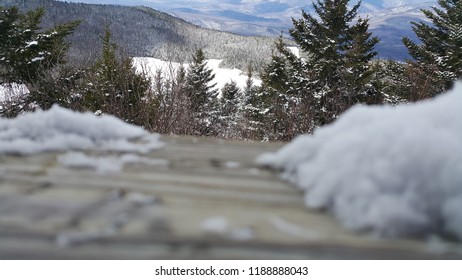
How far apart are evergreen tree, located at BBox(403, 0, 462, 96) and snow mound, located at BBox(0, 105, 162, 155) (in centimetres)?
1282

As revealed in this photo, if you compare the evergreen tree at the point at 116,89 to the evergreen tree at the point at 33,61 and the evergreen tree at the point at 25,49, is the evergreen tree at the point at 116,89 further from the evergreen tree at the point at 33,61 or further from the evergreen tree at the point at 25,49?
the evergreen tree at the point at 25,49

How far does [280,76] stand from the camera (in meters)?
14.3

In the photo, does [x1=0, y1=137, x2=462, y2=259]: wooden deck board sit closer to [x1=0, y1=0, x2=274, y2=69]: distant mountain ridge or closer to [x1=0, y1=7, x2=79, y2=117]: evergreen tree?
[x1=0, y1=7, x2=79, y2=117]: evergreen tree

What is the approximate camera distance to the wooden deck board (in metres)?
0.83

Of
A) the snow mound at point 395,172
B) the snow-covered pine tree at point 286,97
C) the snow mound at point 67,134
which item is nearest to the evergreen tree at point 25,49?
the snow-covered pine tree at point 286,97

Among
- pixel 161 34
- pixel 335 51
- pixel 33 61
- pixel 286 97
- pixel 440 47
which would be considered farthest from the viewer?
pixel 161 34

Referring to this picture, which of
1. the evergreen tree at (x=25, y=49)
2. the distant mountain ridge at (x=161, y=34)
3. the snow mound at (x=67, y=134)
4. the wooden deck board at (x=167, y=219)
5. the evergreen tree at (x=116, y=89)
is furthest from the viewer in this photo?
the distant mountain ridge at (x=161, y=34)

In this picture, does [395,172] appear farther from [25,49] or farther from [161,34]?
[161,34]

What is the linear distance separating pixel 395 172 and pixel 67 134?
1338 millimetres

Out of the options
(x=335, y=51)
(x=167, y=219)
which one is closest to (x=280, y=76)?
(x=335, y=51)

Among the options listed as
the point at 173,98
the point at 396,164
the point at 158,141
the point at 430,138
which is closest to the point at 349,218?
the point at 396,164

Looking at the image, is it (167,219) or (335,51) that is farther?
(335,51)

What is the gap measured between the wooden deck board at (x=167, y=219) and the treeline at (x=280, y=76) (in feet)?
23.6

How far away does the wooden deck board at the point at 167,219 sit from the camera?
0.83 m
